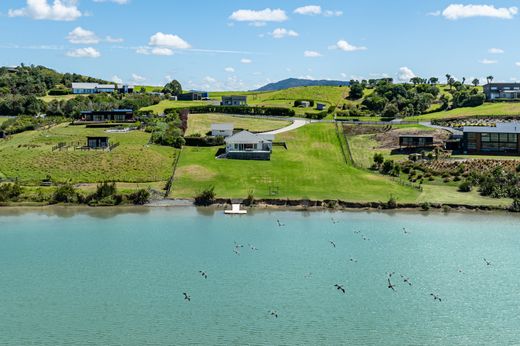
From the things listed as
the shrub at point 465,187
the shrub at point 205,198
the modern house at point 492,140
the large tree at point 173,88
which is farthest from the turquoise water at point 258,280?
the large tree at point 173,88

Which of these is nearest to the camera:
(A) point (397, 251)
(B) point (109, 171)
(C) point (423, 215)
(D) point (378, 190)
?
(A) point (397, 251)

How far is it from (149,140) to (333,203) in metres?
37.0

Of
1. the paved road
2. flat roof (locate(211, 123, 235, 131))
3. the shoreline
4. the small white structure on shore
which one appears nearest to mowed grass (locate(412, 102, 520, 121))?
the paved road

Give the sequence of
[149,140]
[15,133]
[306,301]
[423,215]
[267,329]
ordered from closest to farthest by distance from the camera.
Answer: [267,329]
[306,301]
[423,215]
[149,140]
[15,133]

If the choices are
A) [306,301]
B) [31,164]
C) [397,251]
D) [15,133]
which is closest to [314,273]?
[306,301]

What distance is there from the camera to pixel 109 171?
263ft

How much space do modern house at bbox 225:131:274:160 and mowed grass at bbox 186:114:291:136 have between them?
12806 millimetres

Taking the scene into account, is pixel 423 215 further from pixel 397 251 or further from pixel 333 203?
pixel 397 251

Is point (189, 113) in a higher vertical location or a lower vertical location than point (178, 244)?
higher

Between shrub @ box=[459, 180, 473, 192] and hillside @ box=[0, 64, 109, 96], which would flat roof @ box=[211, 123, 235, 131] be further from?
hillside @ box=[0, 64, 109, 96]

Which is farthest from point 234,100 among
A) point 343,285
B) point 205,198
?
point 343,285

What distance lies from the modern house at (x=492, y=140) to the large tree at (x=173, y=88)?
97492mm

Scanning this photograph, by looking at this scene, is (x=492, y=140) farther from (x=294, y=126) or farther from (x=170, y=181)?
(x=170, y=181)

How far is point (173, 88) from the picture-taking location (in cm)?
17625
